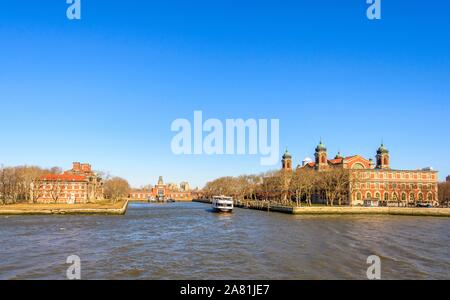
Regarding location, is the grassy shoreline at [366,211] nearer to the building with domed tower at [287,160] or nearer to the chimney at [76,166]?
the building with domed tower at [287,160]

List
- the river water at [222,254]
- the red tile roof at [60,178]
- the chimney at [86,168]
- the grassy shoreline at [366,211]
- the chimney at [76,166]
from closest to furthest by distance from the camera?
the river water at [222,254] → the grassy shoreline at [366,211] → the red tile roof at [60,178] → the chimney at [76,166] → the chimney at [86,168]

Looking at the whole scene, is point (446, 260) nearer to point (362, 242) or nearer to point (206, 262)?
point (362, 242)

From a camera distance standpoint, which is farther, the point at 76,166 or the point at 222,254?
the point at 76,166

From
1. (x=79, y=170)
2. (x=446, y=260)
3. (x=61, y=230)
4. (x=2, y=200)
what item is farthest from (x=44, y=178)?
(x=446, y=260)

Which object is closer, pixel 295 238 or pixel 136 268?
pixel 136 268

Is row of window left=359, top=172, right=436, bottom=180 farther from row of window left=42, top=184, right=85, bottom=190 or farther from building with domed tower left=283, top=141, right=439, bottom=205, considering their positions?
row of window left=42, top=184, right=85, bottom=190

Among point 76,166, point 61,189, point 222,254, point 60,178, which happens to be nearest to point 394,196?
point 222,254

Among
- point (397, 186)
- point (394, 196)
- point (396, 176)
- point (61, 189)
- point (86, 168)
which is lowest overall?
point (394, 196)

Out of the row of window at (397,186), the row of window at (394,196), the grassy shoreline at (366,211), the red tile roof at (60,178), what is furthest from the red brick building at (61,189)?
the row of window at (397,186)

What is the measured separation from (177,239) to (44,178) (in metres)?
104

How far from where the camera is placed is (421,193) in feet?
439

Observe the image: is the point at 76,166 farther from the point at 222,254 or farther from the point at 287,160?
the point at 222,254

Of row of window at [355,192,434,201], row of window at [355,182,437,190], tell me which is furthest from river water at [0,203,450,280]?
row of window at [355,182,437,190]
